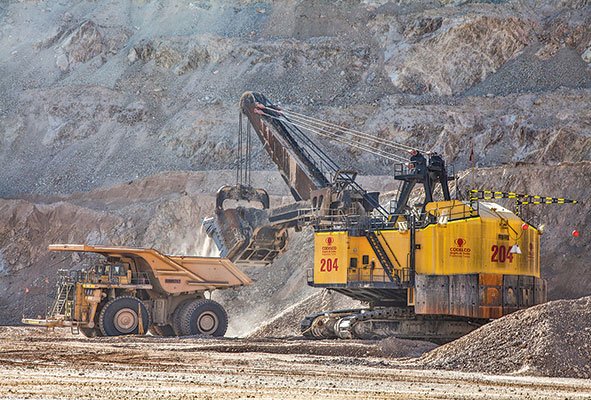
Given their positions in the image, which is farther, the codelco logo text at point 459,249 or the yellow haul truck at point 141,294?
the yellow haul truck at point 141,294

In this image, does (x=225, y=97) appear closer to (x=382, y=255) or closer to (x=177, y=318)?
(x=177, y=318)

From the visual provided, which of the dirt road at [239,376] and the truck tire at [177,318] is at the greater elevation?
the truck tire at [177,318]

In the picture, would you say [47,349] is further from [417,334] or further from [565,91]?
[565,91]

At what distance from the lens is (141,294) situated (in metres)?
26.4

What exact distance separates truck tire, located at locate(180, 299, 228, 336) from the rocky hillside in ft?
19.2

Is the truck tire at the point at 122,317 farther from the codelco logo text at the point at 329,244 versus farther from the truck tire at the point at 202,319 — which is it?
the codelco logo text at the point at 329,244

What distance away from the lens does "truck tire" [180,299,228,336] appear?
26.2 m

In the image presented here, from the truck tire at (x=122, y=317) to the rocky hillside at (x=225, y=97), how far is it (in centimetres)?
733

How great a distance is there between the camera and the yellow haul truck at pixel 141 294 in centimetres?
2520

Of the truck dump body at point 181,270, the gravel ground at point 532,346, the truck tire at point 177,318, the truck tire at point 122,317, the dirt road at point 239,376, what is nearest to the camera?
the dirt road at point 239,376

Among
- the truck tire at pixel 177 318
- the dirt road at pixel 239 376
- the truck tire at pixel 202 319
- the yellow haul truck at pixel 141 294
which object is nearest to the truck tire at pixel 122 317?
the yellow haul truck at pixel 141 294

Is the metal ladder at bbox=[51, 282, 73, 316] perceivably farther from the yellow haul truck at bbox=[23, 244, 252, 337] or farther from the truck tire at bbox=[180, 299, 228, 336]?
the truck tire at bbox=[180, 299, 228, 336]

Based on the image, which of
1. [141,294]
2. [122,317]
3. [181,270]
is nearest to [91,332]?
[122,317]

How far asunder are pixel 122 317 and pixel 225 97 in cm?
2728
